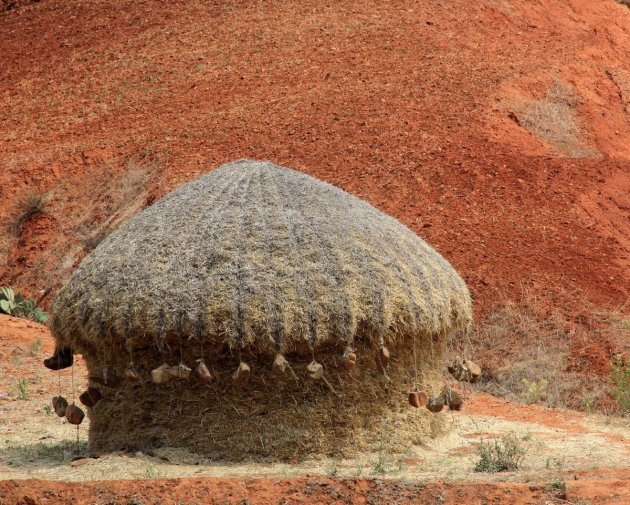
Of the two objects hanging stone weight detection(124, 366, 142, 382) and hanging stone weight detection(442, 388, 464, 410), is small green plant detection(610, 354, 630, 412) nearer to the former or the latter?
hanging stone weight detection(442, 388, 464, 410)

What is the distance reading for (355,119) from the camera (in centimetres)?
2122

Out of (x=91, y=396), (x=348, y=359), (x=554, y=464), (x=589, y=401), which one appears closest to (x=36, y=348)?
(x=91, y=396)

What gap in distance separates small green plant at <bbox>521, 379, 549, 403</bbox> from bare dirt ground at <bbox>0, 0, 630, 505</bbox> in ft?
2.33

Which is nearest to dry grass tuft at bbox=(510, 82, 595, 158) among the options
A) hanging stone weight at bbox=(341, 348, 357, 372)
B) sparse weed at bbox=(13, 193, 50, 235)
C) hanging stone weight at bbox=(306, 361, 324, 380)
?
sparse weed at bbox=(13, 193, 50, 235)

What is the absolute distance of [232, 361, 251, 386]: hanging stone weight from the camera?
841cm

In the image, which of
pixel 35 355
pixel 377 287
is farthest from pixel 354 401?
pixel 35 355

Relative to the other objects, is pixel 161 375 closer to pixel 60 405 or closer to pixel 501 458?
pixel 60 405

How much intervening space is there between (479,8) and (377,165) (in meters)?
8.44

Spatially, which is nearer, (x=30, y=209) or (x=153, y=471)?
(x=153, y=471)

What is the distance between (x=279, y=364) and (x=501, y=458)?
6.12ft

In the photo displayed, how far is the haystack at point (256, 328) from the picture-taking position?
8.58 meters

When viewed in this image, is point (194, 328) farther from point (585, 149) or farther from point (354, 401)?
point (585, 149)

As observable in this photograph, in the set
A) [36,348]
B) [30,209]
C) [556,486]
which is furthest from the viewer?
[30,209]

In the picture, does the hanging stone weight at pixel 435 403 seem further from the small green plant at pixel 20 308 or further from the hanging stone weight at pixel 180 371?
the small green plant at pixel 20 308
